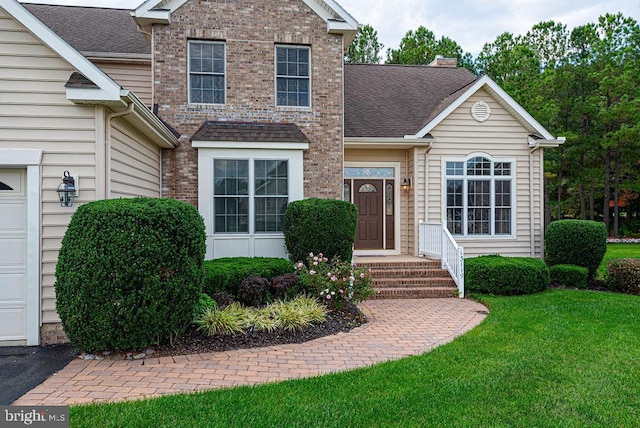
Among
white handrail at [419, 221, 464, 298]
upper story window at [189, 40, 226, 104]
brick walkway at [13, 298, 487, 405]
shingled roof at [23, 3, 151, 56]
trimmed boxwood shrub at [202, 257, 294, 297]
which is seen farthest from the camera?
shingled roof at [23, 3, 151, 56]

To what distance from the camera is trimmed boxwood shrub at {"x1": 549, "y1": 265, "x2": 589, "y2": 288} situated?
10.4 m

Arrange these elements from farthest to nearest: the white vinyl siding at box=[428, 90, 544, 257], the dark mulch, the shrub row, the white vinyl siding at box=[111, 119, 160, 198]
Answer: the white vinyl siding at box=[428, 90, 544, 257] < the white vinyl siding at box=[111, 119, 160, 198] < the shrub row < the dark mulch

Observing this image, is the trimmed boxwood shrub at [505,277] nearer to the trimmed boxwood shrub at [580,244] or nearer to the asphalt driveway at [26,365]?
the trimmed boxwood shrub at [580,244]

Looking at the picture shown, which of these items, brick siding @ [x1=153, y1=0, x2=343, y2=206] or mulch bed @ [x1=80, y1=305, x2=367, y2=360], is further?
brick siding @ [x1=153, y1=0, x2=343, y2=206]

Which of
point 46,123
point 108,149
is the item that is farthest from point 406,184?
point 46,123

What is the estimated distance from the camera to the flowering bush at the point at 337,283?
7699 millimetres

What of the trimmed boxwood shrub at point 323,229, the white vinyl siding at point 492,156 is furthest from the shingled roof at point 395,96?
the trimmed boxwood shrub at point 323,229

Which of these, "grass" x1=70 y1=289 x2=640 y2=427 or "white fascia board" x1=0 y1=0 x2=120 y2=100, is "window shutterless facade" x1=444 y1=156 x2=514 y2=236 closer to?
"grass" x1=70 y1=289 x2=640 y2=427

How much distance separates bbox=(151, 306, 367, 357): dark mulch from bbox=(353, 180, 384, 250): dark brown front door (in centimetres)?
534

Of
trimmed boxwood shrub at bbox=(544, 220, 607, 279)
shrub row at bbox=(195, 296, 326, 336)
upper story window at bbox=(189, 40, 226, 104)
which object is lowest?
shrub row at bbox=(195, 296, 326, 336)

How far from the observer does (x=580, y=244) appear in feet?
35.7

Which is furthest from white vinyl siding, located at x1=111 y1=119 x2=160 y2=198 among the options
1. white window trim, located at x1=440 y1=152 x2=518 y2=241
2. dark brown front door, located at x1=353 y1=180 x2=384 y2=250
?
white window trim, located at x1=440 y1=152 x2=518 y2=241

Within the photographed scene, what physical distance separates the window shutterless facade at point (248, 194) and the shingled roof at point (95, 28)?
165 inches

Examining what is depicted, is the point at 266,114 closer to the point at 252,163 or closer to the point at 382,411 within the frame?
the point at 252,163
